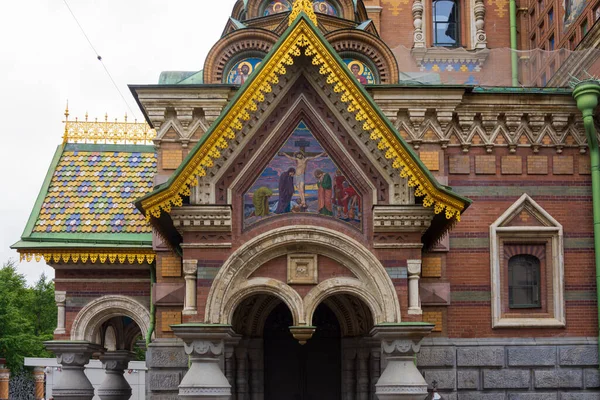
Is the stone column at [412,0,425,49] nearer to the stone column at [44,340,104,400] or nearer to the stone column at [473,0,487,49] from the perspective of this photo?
the stone column at [473,0,487,49]

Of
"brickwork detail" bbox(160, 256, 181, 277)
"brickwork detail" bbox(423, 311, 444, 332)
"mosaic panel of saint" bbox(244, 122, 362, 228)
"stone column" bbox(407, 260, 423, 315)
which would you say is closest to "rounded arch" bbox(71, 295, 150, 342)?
"brickwork detail" bbox(160, 256, 181, 277)

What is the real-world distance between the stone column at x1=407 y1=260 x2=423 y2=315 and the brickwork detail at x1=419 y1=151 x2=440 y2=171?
347 cm

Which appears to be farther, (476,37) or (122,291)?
(476,37)

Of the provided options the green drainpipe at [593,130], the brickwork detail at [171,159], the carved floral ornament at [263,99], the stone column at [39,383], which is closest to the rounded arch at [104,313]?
the brickwork detail at [171,159]

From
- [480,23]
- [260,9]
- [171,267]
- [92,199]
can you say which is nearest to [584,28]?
[480,23]

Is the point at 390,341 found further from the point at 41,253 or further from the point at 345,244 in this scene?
the point at 41,253

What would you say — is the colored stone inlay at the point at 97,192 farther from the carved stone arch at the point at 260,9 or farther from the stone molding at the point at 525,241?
the stone molding at the point at 525,241

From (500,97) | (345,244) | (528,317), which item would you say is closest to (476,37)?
(500,97)

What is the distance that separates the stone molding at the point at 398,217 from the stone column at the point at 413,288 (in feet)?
2.05

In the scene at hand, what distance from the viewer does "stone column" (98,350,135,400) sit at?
23.4 metres

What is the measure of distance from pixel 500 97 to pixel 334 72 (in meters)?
4.67

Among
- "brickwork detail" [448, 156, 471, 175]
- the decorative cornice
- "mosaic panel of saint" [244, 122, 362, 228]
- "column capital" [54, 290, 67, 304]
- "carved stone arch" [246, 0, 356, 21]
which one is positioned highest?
"carved stone arch" [246, 0, 356, 21]

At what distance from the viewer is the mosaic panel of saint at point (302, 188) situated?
616 inches

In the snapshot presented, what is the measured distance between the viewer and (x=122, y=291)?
20312 millimetres
